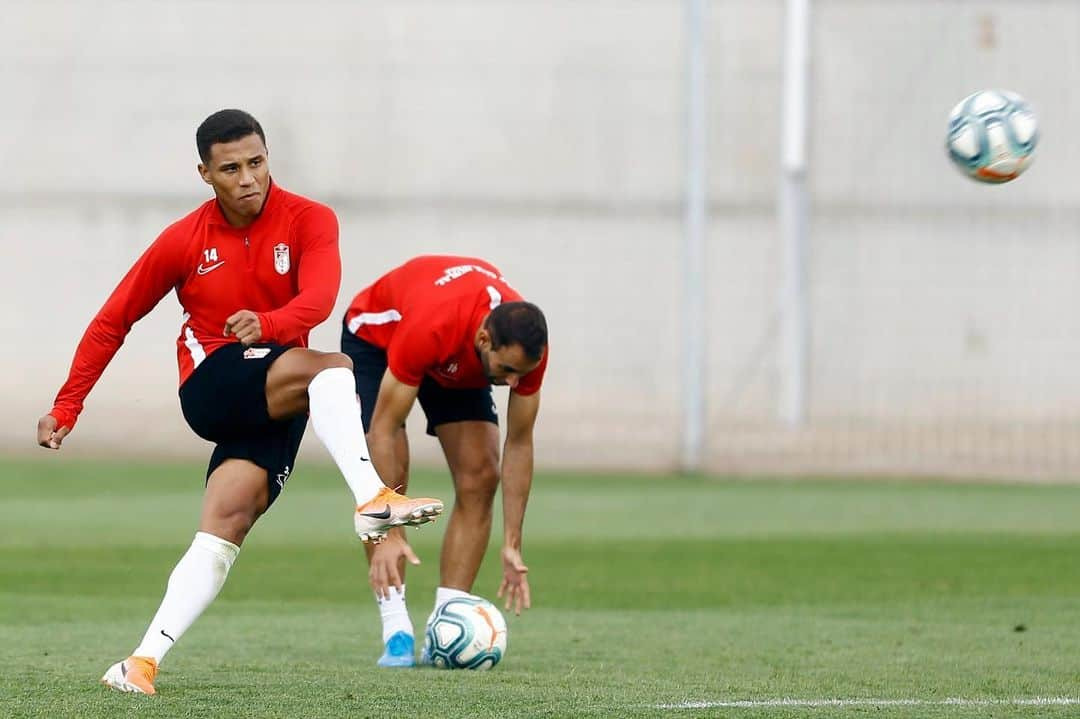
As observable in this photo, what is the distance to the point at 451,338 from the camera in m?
7.75

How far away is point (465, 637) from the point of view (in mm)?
7809

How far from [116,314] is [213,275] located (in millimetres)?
377

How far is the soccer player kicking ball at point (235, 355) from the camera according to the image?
22.0 feet

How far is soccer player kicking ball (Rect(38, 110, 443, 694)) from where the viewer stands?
6715 mm

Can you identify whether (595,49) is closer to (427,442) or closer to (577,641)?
(427,442)

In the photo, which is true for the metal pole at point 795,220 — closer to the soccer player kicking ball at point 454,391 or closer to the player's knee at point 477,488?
the soccer player kicking ball at point 454,391

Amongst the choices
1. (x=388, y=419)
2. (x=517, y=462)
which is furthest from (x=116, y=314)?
(x=517, y=462)

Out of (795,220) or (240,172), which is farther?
(795,220)

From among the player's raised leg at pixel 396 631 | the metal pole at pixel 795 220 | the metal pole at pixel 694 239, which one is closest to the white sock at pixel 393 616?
the player's raised leg at pixel 396 631

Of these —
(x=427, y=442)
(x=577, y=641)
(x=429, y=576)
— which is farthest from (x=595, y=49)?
(x=577, y=641)

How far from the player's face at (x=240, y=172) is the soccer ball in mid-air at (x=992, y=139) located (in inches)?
143

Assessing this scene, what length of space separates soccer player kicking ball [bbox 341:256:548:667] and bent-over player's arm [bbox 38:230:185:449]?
45.1 inches

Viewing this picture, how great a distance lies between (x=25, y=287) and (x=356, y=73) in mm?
4600

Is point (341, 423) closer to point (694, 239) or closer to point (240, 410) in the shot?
point (240, 410)
